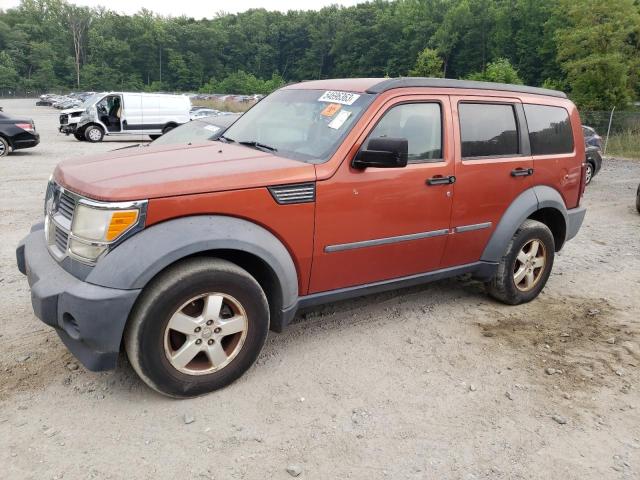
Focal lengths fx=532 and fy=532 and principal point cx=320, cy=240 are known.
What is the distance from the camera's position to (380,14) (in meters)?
106

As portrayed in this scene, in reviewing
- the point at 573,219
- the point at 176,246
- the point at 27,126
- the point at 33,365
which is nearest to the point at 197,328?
the point at 176,246

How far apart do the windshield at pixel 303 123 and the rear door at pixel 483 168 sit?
95cm

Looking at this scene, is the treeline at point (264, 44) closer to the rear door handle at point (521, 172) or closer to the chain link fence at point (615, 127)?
the chain link fence at point (615, 127)

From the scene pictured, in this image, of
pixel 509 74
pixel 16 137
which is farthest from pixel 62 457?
pixel 509 74

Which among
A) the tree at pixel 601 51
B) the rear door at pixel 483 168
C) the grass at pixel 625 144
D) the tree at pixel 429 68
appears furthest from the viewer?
the tree at pixel 429 68

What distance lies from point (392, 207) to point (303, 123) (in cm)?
93

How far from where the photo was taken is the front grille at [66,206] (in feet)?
10.2

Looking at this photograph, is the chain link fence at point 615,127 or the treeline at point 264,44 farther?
the treeline at point 264,44

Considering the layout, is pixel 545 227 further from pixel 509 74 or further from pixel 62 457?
pixel 509 74

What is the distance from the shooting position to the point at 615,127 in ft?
72.4

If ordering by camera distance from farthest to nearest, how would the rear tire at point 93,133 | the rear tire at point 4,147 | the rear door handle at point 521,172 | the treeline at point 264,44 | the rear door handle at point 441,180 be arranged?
the treeline at point 264,44 < the rear tire at point 93,133 < the rear tire at point 4,147 < the rear door handle at point 521,172 < the rear door handle at point 441,180

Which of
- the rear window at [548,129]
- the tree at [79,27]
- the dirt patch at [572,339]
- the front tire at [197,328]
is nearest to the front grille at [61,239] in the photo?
the front tire at [197,328]

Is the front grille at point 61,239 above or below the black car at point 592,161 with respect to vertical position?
above

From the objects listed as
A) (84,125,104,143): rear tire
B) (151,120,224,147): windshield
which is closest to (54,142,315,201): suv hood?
(151,120,224,147): windshield
